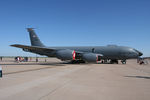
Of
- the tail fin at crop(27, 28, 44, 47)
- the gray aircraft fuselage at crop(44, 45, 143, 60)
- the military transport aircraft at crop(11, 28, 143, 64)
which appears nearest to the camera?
the military transport aircraft at crop(11, 28, 143, 64)

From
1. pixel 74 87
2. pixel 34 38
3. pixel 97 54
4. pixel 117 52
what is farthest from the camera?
pixel 34 38

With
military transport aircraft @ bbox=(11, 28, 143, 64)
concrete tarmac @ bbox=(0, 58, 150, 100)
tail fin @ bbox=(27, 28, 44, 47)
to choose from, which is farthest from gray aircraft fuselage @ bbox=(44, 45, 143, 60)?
concrete tarmac @ bbox=(0, 58, 150, 100)

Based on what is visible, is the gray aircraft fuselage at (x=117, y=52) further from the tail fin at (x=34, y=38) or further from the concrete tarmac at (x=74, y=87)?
the concrete tarmac at (x=74, y=87)

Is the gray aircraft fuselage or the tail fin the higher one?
the tail fin

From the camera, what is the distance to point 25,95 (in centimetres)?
510

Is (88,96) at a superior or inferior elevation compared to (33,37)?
inferior

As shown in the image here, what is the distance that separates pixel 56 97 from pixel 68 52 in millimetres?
17737

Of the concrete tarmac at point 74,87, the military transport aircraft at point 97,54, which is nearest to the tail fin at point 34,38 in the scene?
the military transport aircraft at point 97,54

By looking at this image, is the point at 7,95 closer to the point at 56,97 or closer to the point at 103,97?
the point at 56,97

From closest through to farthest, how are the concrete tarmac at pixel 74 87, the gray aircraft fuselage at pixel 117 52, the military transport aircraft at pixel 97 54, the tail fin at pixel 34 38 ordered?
the concrete tarmac at pixel 74 87, the military transport aircraft at pixel 97 54, the gray aircraft fuselage at pixel 117 52, the tail fin at pixel 34 38

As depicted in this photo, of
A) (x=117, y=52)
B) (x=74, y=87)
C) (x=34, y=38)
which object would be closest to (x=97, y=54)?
(x=117, y=52)

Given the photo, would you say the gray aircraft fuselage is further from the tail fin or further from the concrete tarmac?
the concrete tarmac

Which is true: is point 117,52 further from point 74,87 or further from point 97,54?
point 74,87

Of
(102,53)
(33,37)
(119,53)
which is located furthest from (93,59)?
(33,37)
